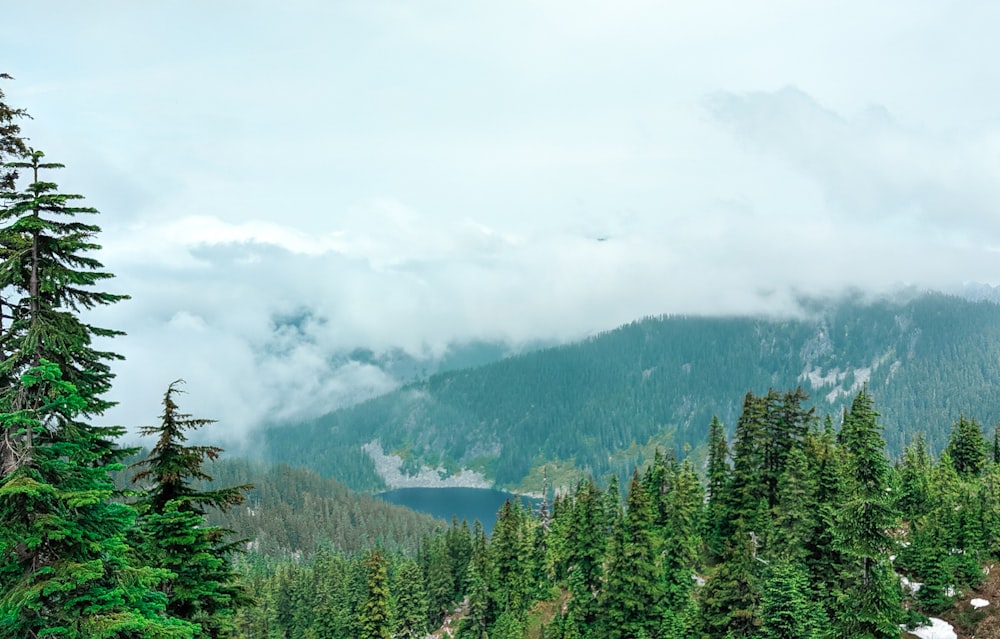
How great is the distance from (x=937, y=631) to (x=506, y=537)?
56.0m

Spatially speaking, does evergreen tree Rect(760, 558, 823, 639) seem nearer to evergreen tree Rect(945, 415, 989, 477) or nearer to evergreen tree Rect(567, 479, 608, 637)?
evergreen tree Rect(567, 479, 608, 637)

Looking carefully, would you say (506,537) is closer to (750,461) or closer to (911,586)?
(750,461)

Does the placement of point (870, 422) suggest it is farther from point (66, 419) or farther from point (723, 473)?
point (66, 419)

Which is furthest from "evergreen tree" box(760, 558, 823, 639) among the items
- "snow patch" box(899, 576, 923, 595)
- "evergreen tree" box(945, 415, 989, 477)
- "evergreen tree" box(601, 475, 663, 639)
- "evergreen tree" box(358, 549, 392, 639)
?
"evergreen tree" box(945, 415, 989, 477)

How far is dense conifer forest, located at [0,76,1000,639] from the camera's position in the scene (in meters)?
15.6

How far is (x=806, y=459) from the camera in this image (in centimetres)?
6062

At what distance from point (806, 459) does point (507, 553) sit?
48.0m

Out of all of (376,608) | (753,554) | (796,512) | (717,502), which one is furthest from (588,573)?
(376,608)

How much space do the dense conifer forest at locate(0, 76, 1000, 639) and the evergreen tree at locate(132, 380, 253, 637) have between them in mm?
83

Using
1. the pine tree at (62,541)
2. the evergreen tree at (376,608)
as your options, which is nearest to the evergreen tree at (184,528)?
the pine tree at (62,541)

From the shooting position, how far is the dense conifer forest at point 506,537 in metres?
15.6

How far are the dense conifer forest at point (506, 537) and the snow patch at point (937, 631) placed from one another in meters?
0.88

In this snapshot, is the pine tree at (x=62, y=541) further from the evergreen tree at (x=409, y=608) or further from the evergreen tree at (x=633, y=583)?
the evergreen tree at (x=409, y=608)

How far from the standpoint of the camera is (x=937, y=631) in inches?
1927
